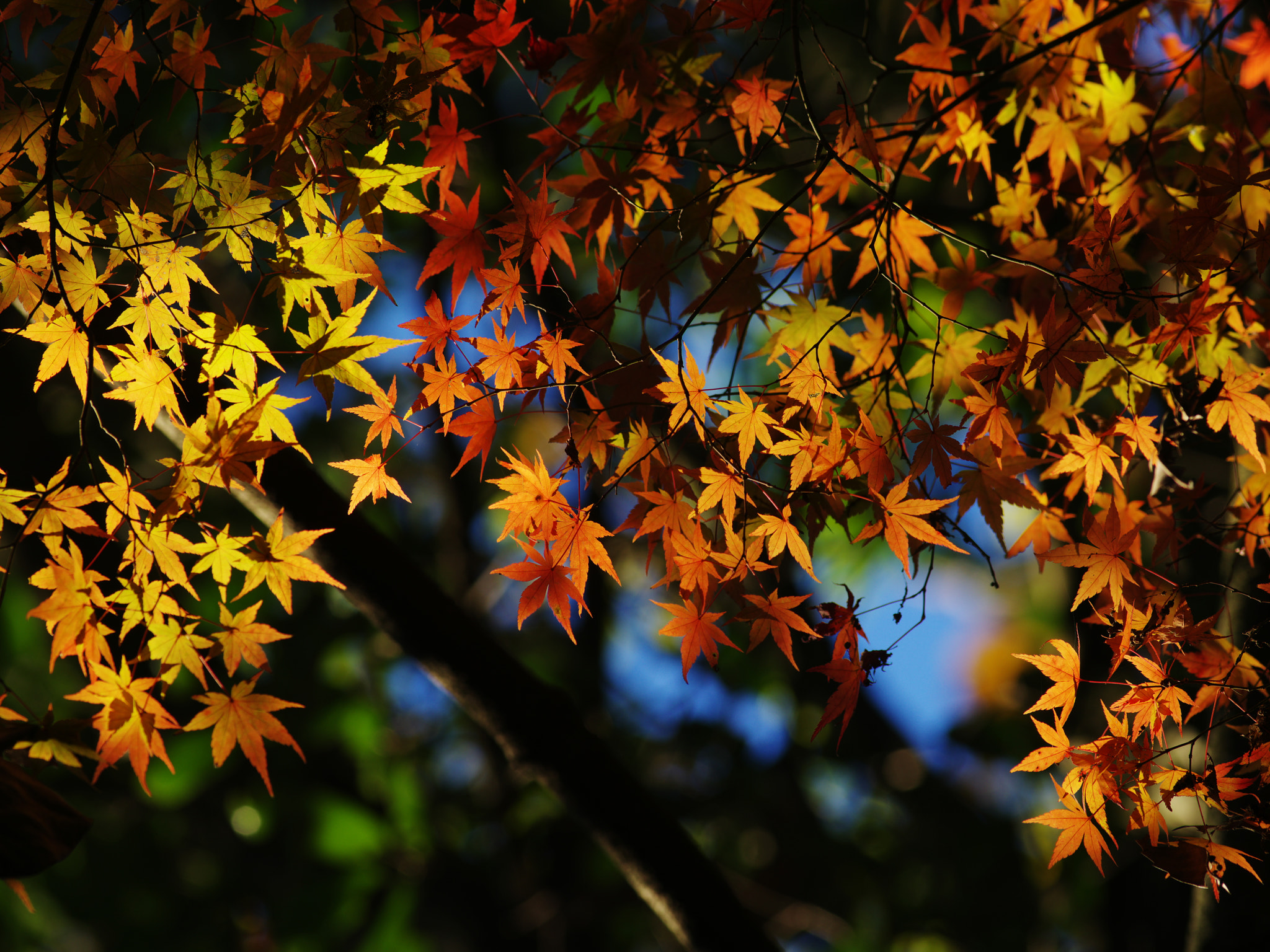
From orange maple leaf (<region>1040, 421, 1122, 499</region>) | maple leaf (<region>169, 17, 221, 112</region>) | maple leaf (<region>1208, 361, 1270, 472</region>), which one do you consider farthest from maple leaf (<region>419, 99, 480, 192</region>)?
maple leaf (<region>1208, 361, 1270, 472</region>)

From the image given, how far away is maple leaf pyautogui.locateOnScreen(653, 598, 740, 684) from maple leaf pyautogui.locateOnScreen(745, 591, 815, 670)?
0.15 ft

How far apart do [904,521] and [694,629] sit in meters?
0.29

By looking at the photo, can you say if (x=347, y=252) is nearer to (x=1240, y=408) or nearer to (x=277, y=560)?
(x=277, y=560)

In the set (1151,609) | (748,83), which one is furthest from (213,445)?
(1151,609)

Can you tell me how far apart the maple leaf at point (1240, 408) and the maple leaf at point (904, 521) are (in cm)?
42

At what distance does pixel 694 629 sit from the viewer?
1006 millimetres

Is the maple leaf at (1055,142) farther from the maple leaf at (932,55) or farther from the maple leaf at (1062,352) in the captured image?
the maple leaf at (1062,352)

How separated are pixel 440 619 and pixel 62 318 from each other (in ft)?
2.24

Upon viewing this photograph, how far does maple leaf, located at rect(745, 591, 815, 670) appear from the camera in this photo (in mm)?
957

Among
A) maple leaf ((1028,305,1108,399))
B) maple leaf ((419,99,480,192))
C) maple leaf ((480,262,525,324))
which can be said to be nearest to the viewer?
maple leaf ((1028,305,1108,399))

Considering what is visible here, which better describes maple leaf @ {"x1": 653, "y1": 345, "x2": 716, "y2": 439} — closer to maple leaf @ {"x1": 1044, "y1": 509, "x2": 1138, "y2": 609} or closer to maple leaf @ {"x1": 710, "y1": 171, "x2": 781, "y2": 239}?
maple leaf @ {"x1": 710, "y1": 171, "x2": 781, "y2": 239}

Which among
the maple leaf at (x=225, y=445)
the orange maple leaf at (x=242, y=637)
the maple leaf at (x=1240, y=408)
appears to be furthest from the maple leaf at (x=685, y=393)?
the maple leaf at (x=1240, y=408)

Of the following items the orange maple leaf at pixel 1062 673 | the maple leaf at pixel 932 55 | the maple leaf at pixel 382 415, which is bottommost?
the orange maple leaf at pixel 1062 673

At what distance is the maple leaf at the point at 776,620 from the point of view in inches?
Result: 37.7
